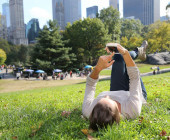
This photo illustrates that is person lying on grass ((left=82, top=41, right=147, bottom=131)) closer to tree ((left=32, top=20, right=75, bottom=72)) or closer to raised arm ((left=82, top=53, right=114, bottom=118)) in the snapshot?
raised arm ((left=82, top=53, right=114, bottom=118))

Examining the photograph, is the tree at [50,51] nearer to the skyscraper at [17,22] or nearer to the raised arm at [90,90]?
the raised arm at [90,90]

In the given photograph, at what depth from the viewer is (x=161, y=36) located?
40094 mm

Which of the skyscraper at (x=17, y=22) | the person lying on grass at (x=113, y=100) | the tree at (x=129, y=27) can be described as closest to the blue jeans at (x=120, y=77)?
the person lying on grass at (x=113, y=100)

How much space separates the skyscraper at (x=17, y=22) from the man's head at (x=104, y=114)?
169 meters

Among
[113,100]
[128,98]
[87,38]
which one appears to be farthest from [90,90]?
[87,38]

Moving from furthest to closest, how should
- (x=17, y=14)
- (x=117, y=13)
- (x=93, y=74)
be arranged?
(x=17, y=14) < (x=117, y=13) < (x=93, y=74)

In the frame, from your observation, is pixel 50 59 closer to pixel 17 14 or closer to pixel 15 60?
pixel 15 60

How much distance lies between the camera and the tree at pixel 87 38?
37.4 metres

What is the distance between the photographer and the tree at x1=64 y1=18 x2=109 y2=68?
123ft

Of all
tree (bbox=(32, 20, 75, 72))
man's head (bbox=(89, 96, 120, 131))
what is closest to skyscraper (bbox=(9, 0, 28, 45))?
tree (bbox=(32, 20, 75, 72))

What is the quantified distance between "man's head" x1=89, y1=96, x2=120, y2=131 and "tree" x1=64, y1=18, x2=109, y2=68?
111ft

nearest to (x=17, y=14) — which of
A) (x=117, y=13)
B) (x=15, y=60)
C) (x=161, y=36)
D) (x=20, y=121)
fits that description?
(x=15, y=60)

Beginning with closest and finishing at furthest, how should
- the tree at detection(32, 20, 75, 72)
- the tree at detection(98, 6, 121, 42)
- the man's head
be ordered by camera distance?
the man's head
the tree at detection(32, 20, 75, 72)
the tree at detection(98, 6, 121, 42)

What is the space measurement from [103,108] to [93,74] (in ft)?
2.22
